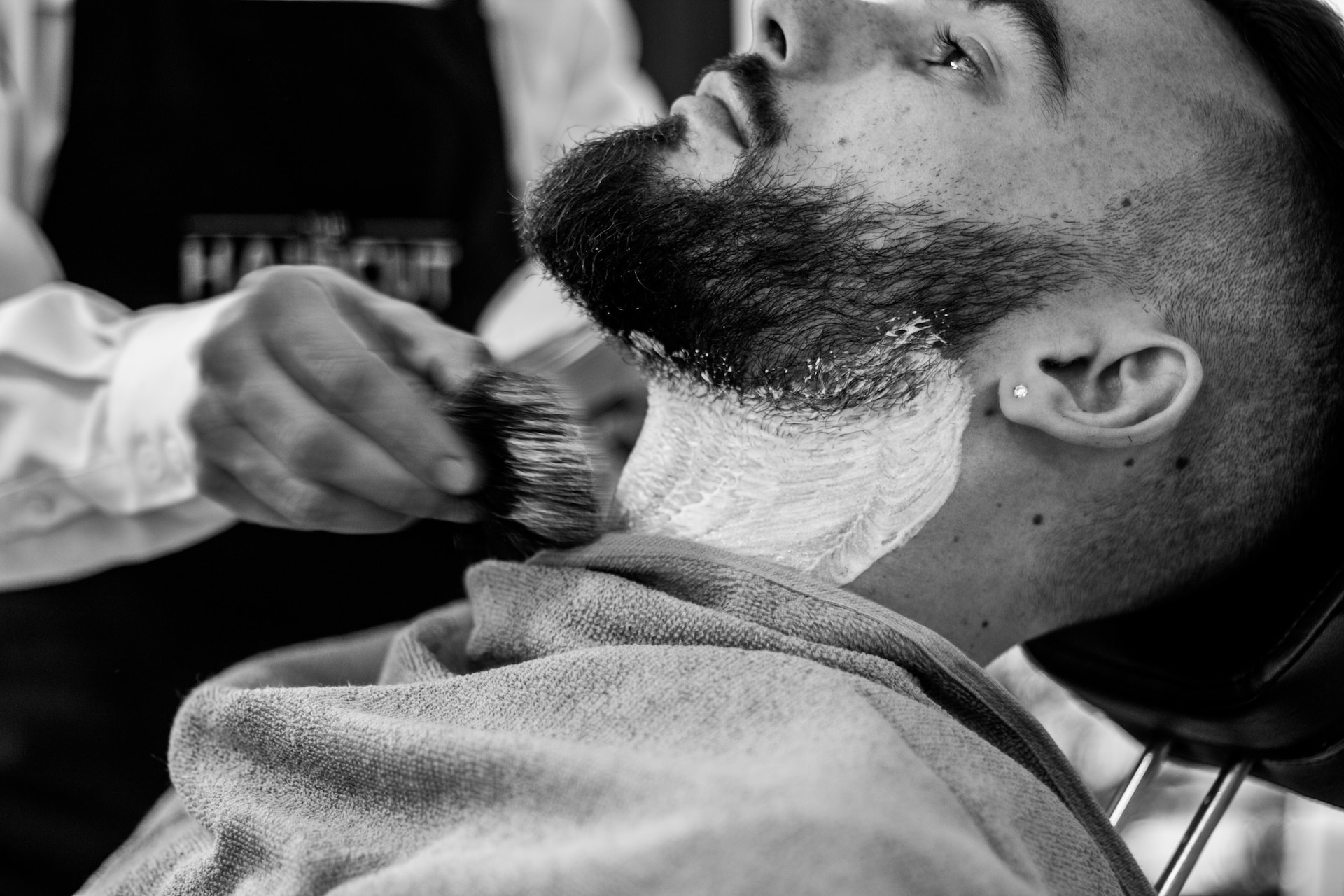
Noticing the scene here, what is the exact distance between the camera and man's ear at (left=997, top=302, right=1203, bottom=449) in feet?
3.40

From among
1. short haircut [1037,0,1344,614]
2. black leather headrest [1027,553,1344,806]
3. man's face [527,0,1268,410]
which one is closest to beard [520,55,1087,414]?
man's face [527,0,1268,410]

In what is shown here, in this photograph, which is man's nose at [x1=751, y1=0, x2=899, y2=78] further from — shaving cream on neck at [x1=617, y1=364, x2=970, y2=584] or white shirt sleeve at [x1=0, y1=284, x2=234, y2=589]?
white shirt sleeve at [x1=0, y1=284, x2=234, y2=589]

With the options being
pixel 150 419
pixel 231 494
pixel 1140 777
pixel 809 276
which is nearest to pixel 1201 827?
pixel 1140 777

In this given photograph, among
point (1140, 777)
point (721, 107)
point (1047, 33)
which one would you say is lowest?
point (1140, 777)

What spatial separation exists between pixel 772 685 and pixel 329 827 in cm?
34

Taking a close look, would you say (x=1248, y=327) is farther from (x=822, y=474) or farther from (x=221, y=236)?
(x=221, y=236)

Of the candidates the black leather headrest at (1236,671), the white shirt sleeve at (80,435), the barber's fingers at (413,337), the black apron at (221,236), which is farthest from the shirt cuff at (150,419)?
the black leather headrest at (1236,671)

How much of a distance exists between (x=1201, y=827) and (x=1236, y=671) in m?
0.16

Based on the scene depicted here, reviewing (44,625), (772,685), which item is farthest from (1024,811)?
(44,625)

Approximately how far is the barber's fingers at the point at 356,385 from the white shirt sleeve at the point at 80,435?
0.58ft

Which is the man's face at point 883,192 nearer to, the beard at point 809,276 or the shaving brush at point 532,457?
the beard at point 809,276

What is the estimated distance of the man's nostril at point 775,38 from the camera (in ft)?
3.76

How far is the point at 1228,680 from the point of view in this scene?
1.13m

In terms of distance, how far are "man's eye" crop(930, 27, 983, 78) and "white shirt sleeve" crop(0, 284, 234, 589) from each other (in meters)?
0.76
